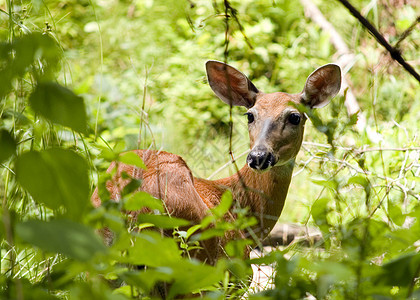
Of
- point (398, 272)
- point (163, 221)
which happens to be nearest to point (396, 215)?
point (398, 272)

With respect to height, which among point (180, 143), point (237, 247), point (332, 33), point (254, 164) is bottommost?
point (237, 247)

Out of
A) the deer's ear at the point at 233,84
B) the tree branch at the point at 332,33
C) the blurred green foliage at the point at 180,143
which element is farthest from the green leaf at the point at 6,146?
the tree branch at the point at 332,33

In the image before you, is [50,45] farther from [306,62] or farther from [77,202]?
[306,62]

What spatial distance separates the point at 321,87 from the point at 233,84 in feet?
1.45

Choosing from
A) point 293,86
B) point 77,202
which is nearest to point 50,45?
point 77,202

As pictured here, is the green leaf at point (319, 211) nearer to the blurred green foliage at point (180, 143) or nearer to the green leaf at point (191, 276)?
the blurred green foliage at point (180, 143)

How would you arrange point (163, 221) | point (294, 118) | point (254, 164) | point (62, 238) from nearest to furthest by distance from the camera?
point (62, 238)
point (163, 221)
point (254, 164)
point (294, 118)

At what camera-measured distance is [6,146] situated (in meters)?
0.90

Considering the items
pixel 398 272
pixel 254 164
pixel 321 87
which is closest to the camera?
pixel 398 272

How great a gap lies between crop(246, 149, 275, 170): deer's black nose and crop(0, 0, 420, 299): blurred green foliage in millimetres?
213

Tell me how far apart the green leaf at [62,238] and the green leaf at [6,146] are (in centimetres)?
13

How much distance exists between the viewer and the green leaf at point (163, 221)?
1130mm

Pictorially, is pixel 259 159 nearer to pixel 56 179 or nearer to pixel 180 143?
pixel 180 143

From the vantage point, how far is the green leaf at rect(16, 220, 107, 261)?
2.56 feet
